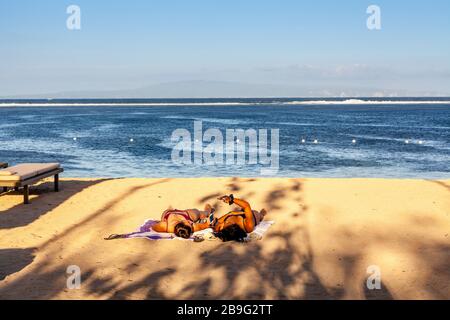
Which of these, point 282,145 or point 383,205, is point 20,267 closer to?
point 383,205

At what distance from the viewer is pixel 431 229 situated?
1050 centimetres

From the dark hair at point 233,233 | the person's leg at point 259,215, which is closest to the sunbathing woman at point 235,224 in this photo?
the dark hair at point 233,233

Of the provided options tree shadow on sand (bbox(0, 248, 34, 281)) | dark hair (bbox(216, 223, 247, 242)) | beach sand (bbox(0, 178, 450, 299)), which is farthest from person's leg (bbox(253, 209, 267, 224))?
tree shadow on sand (bbox(0, 248, 34, 281))

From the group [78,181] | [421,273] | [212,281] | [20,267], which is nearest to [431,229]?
[421,273]

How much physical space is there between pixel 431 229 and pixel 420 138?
3336 cm

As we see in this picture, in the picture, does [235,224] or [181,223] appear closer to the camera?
[235,224]

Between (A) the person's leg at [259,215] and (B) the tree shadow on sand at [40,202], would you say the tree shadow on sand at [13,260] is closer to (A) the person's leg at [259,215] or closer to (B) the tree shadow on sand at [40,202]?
(B) the tree shadow on sand at [40,202]

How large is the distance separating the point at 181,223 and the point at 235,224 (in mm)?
1062

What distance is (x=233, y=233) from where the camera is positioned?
9805mm

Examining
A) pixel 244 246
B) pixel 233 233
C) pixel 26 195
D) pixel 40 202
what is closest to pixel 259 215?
pixel 233 233

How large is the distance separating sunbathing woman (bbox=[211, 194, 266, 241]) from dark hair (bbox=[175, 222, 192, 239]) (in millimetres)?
520

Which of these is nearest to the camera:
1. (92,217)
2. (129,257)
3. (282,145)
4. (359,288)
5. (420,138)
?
(359,288)

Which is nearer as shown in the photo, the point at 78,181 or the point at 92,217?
the point at 92,217

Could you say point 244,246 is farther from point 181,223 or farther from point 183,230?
point 181,223
